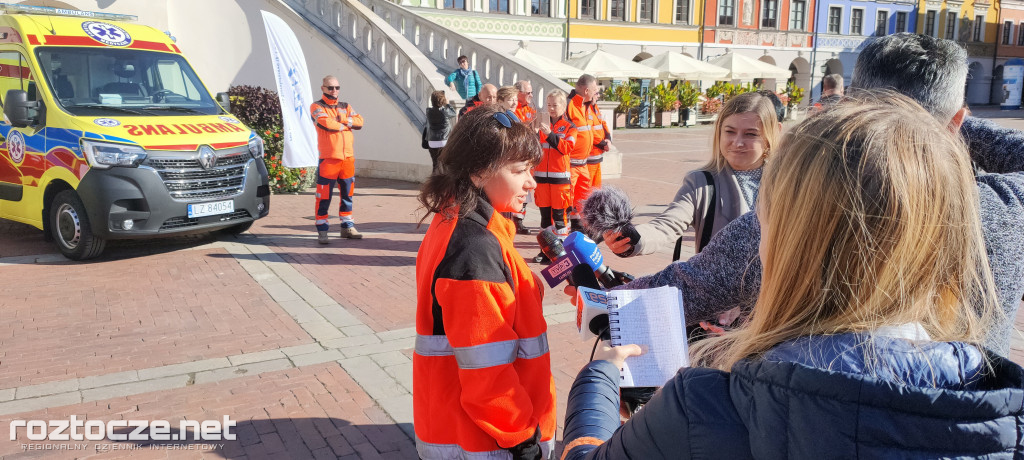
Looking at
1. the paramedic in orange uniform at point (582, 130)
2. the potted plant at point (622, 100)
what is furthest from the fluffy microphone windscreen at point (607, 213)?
the potted plant at point (622, 100)

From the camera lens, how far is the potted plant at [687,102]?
2986 centimetres

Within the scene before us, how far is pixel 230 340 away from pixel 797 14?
43483mm

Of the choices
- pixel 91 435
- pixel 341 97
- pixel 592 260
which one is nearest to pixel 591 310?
pixel 592 260

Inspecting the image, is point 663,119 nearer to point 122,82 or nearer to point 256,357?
point 122,82

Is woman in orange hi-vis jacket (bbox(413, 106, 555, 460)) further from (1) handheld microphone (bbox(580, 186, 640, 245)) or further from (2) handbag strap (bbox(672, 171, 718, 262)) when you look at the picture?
(2) handbag strap (bbox(672, 171, 718, 262))

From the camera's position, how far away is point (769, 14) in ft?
134

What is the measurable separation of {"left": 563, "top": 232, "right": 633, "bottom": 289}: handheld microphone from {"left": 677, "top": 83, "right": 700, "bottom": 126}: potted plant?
94.2 feet

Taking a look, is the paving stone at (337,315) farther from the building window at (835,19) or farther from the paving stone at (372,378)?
the building window at (835,19)

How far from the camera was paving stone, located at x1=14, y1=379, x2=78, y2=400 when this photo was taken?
4.37 meters

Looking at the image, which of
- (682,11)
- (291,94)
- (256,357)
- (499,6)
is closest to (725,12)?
(682,11)

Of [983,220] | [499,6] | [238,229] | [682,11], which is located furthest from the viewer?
[682,11]

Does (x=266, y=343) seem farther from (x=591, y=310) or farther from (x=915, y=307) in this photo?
(x=915, y=307)

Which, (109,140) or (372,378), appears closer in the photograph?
(372,378)

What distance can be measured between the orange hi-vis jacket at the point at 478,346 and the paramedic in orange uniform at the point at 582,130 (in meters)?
6.38
